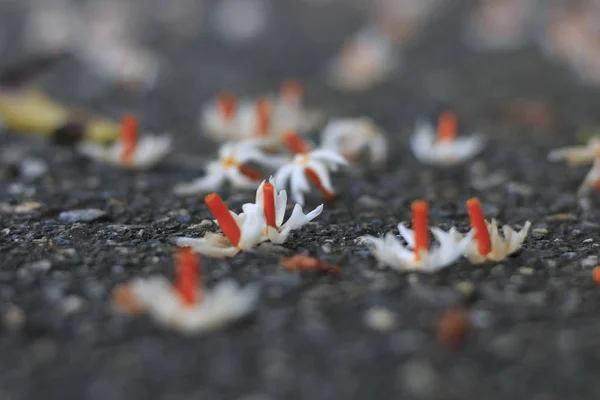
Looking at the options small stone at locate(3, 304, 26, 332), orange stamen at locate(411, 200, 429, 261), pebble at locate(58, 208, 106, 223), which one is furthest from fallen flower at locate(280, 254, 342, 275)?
pebble at locate(58, 208, 106, 223)

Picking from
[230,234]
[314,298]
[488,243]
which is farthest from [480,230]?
[230,234]

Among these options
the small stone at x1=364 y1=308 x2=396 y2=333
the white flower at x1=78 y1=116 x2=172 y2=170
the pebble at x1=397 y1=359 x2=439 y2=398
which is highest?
the white flower at x1=78 y1=116 x2=172 y2=170

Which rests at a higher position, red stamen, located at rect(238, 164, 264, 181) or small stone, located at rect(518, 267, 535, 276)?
red stamen, located at rect(238, 164, 264, 181)

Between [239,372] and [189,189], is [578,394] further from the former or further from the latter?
[189,189]

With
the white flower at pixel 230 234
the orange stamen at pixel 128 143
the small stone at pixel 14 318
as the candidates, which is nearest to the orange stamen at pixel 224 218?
the white flower at pixel 230 234

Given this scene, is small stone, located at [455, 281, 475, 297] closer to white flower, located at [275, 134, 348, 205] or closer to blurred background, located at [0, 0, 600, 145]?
white flower, located at [275, 134, 348, 205]

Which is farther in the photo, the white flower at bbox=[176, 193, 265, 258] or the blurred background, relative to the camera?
the blurred background
